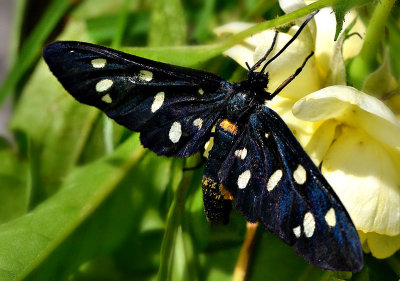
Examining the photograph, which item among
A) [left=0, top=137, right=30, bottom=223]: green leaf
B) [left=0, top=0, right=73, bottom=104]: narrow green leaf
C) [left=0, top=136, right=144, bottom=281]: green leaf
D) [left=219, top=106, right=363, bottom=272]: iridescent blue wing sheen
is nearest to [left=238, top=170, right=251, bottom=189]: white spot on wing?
[left=219, top=106, right=363, bottom=272]: iridescent blue wing sheen

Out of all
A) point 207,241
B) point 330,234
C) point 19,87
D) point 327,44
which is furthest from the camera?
point 19,87

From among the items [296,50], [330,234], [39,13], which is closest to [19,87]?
[39,13]

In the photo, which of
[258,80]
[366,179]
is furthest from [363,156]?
[258,80]

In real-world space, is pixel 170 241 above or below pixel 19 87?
below

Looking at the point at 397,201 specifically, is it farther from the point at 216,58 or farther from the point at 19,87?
the point at 19,87

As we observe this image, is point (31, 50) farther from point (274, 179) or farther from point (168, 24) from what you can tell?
point (274, 179)

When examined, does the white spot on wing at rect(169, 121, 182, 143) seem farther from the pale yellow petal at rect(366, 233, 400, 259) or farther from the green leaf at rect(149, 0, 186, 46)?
the green leaf at rect(149, 0, 186, 46)
